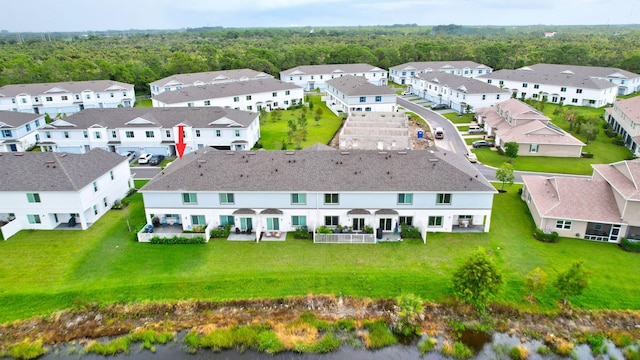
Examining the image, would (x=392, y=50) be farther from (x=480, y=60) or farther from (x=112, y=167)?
(x=112, y=167)

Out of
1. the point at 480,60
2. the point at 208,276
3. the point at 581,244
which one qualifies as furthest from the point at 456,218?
the point at 480,60

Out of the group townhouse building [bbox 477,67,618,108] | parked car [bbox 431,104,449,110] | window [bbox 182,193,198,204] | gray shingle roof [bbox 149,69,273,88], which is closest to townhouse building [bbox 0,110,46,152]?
gray shingle roof [bbox 149,69,273,88]

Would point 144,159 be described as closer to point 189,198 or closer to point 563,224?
point 189,198

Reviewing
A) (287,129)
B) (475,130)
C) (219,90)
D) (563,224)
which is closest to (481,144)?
(475,130)

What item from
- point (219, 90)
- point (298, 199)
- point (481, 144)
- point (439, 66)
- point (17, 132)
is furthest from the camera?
point (439, 66)

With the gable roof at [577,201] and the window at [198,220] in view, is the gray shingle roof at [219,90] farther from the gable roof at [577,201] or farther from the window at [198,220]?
the gable roof at [577,201]

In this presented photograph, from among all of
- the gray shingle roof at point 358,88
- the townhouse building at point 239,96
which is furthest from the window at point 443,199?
the townhouse building at point 239,96
